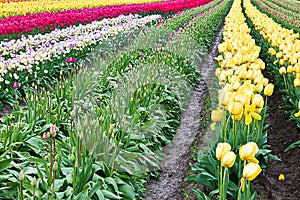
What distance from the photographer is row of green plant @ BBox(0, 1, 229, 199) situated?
123 inches

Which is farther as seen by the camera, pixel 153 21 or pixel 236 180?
pixel 153 21

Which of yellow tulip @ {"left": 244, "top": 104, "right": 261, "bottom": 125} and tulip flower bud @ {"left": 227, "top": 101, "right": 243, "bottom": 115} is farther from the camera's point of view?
yellow tulip @ {"left": 244, "top": 104, "right": 261, "bottom": 125}

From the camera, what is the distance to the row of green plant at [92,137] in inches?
123

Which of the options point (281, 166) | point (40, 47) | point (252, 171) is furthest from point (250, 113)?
point (40, 47)

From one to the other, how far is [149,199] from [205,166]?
794 millimetres

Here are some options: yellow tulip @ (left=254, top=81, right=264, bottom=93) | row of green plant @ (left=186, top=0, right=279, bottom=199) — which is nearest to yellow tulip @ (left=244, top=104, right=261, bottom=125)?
row of green plant @ (left=186, top=0, right=279, bottom=199)

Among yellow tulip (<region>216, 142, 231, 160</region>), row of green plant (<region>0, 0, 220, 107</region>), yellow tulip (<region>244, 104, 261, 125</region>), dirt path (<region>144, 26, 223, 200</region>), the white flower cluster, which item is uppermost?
yellow tulip (<region>216, 142, 231, 160</region>)

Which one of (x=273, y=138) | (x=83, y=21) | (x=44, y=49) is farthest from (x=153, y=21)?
(x=273, y=138)

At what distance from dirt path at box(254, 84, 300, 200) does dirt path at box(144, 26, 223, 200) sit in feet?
2.37

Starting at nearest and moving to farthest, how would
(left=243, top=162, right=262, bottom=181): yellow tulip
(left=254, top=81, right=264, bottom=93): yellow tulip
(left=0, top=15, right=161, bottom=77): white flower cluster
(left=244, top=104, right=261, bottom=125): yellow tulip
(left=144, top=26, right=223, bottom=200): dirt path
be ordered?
(left=243, top=162, right=262, bottom=181): yellow tulip → (left=244, top=104, right=261, bottom=125): yellow tulip → (left=254, top=81, right=264, bottom=93): yellow tulip → (left=144, top=26, right=223, bottom=200): dirt path → (left=0, top=15, right=161, bottom=77): white flower cluster

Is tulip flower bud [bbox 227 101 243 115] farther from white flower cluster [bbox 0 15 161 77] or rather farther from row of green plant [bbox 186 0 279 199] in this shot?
white flower cluster [bbox 0 15 161 77]

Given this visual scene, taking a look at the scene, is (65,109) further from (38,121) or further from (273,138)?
(273,138)

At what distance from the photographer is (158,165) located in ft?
14.8

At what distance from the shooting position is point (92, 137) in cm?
358
